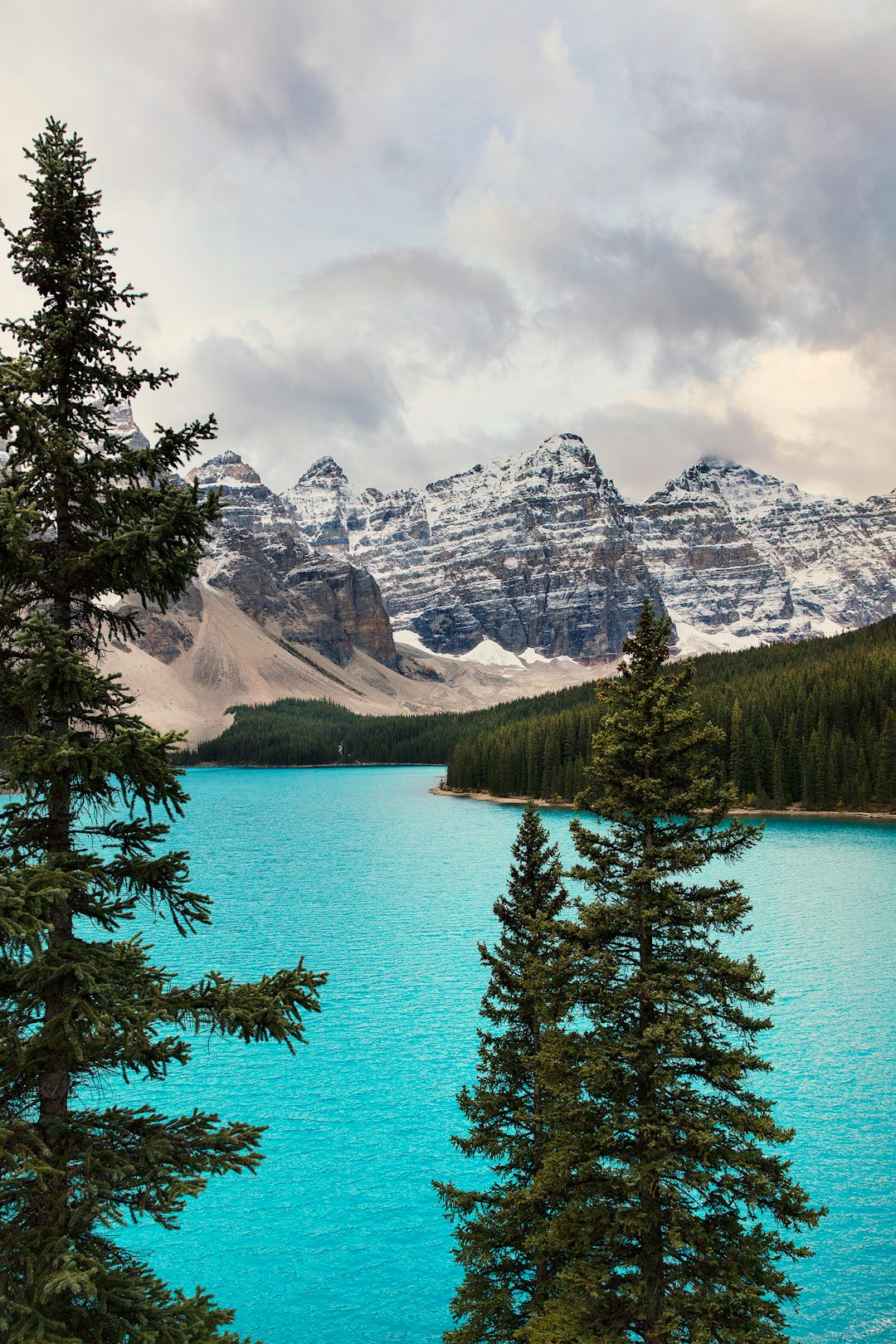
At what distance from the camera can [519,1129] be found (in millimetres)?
16000

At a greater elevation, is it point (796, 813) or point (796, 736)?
point (796, 736)

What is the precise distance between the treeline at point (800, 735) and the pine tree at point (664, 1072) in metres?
79.8

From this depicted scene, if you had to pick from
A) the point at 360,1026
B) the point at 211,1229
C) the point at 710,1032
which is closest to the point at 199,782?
the point at 360,1026

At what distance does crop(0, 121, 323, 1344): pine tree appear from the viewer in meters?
7.23

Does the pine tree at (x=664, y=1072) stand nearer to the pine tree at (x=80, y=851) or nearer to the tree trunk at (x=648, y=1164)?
the tree trunk at (x=648, y=1164)

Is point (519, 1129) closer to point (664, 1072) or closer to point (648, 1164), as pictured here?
point (648, 1164)

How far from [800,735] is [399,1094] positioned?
98270mm

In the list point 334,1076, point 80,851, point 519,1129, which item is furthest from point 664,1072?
point 334,1076

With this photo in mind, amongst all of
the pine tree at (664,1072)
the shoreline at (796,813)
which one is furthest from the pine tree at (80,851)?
the shoreline at (796,813)

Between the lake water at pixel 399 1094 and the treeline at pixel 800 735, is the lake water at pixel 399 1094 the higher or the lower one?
the lower one

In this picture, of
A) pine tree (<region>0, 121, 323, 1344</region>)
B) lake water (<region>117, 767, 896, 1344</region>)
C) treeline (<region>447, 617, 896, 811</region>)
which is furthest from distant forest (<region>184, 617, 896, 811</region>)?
pine tree (<region>0, 121, 323, 1344</region>)

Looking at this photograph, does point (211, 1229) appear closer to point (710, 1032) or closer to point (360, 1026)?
point (360, 1026)

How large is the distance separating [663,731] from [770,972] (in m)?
35.7

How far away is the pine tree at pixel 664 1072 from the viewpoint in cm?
1144
